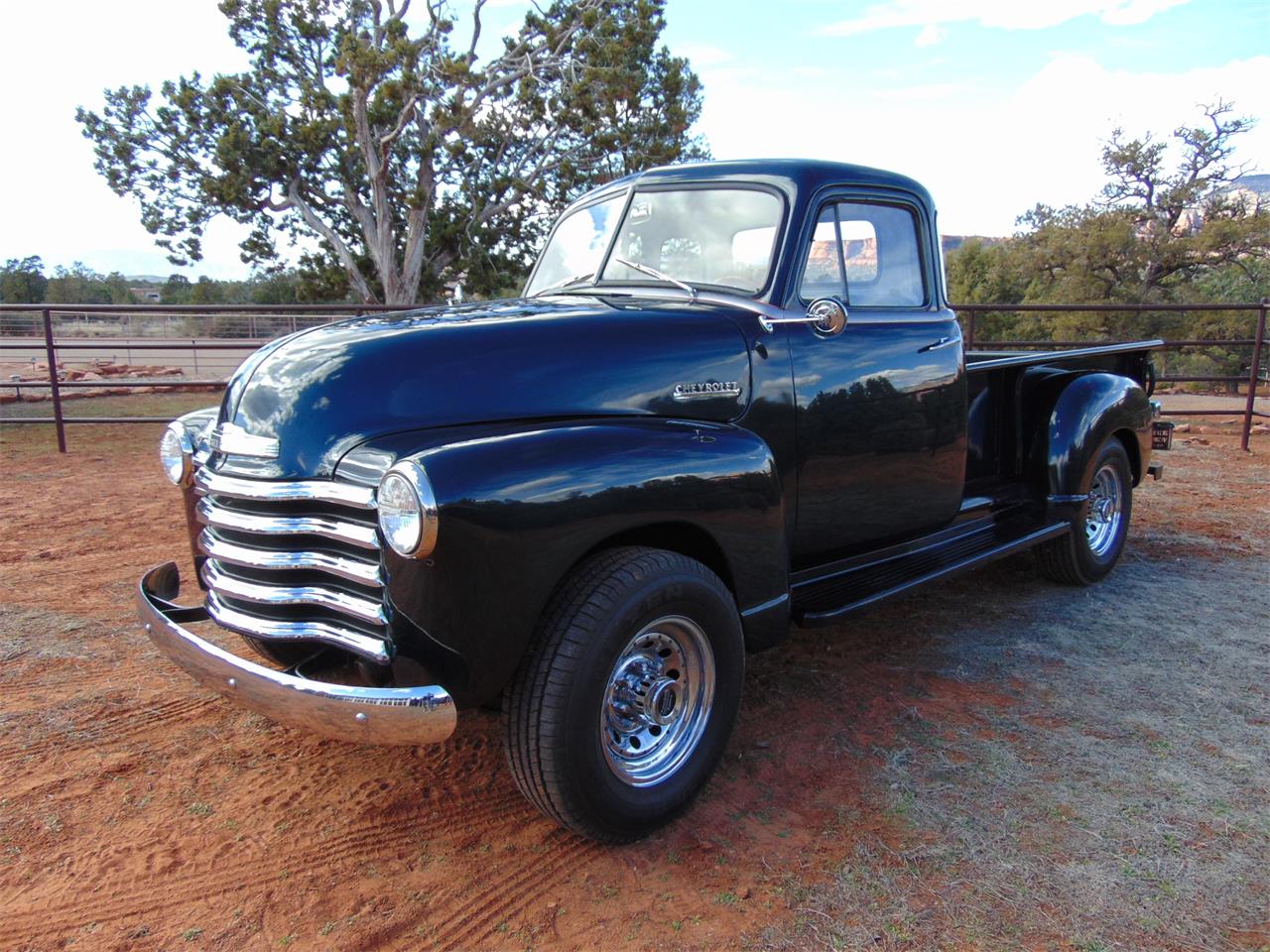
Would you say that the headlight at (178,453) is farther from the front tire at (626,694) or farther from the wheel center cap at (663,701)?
the wheel center cap at (663,701)

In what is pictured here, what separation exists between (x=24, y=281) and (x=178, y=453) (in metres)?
34.2

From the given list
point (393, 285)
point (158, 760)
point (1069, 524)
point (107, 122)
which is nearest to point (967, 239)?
point (393, 285)

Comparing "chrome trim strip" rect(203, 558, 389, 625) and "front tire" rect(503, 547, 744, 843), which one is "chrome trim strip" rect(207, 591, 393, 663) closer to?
"chrome trim strip" rect(203, 558, 389, 625)

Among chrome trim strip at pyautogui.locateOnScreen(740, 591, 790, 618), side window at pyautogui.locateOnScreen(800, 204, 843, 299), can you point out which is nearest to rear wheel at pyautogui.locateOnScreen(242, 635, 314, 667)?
chrome trim strip at pyautogui.locateOnScreen(740, 591, 790, 618)

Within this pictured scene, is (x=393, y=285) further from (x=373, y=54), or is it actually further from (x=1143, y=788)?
(x=1143, y=788)

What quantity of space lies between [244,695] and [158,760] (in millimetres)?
911

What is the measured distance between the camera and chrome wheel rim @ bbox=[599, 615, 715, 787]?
8.14 ft

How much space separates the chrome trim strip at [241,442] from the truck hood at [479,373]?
0.03 meters

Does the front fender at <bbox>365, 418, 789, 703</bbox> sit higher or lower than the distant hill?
lower

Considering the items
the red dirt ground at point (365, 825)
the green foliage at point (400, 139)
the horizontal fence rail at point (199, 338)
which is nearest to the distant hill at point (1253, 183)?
the horizontal fence rail at point (199, 338)

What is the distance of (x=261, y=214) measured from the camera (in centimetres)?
2689

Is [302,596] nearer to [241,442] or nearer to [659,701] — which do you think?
[241,442]

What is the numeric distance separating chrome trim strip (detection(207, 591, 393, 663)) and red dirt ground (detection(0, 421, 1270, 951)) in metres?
0.60

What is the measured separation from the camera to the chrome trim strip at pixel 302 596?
221 centimetres
